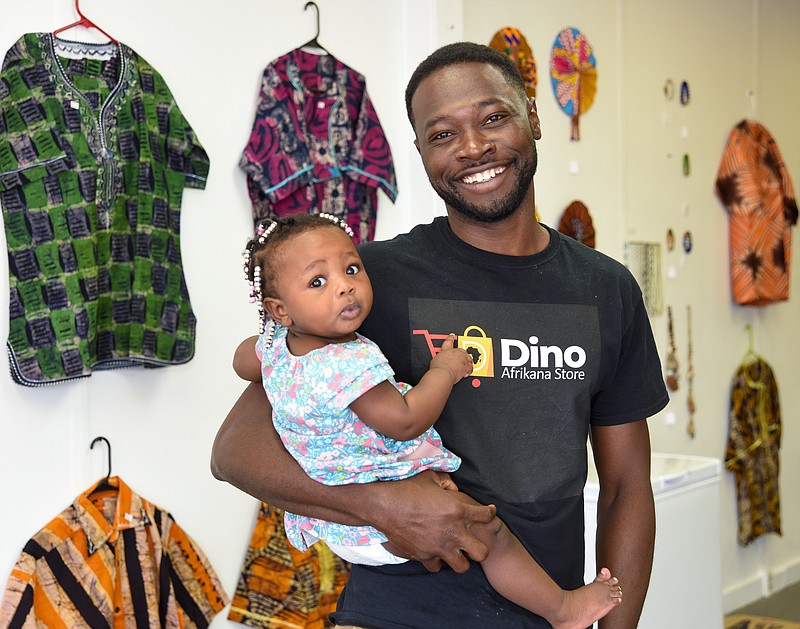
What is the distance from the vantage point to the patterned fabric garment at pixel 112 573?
266 centimetres

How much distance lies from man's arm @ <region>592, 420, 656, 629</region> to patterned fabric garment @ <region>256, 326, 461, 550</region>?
34 cm

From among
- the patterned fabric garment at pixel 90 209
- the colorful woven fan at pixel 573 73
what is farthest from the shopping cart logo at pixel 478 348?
the colorful woven fan at pixel 573 73

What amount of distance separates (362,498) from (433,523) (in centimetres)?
11

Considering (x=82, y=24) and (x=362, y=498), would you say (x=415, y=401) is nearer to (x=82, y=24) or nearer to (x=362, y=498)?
(x=362, y=498)

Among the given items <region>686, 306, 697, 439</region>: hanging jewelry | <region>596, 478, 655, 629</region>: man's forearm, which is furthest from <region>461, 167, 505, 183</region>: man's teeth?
<region>686, 306, 697, 439</region>: hanging jewelry

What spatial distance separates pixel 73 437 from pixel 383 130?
158cm

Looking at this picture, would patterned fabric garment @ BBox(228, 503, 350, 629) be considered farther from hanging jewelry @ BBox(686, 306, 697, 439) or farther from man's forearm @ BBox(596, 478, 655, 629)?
hanging jewelry @ BBox(686, 306, 697, 439)

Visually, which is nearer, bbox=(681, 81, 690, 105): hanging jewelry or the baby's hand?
the baby's hand

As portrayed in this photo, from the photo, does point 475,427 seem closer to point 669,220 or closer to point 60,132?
point 60,132

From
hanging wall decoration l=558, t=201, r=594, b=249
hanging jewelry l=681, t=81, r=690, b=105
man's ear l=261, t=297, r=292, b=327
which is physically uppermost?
hanging jewelry l=681, t=81, r=690, b=105

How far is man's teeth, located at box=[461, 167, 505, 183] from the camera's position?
1.56 meters

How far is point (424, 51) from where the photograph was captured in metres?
3.64

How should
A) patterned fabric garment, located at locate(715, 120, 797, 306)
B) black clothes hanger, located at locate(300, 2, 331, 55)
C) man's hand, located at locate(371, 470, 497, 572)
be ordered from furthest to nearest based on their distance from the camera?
patterned fabric garment, located at locate(715, 120, 797, 306)
black clothes hanger, located at locate(300, 2, 331, 55)
man's hand, located at locate(371, 470, 497, 572)

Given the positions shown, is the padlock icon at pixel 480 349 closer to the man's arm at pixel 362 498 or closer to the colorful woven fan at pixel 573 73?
the man's arm at pixel 362 498
